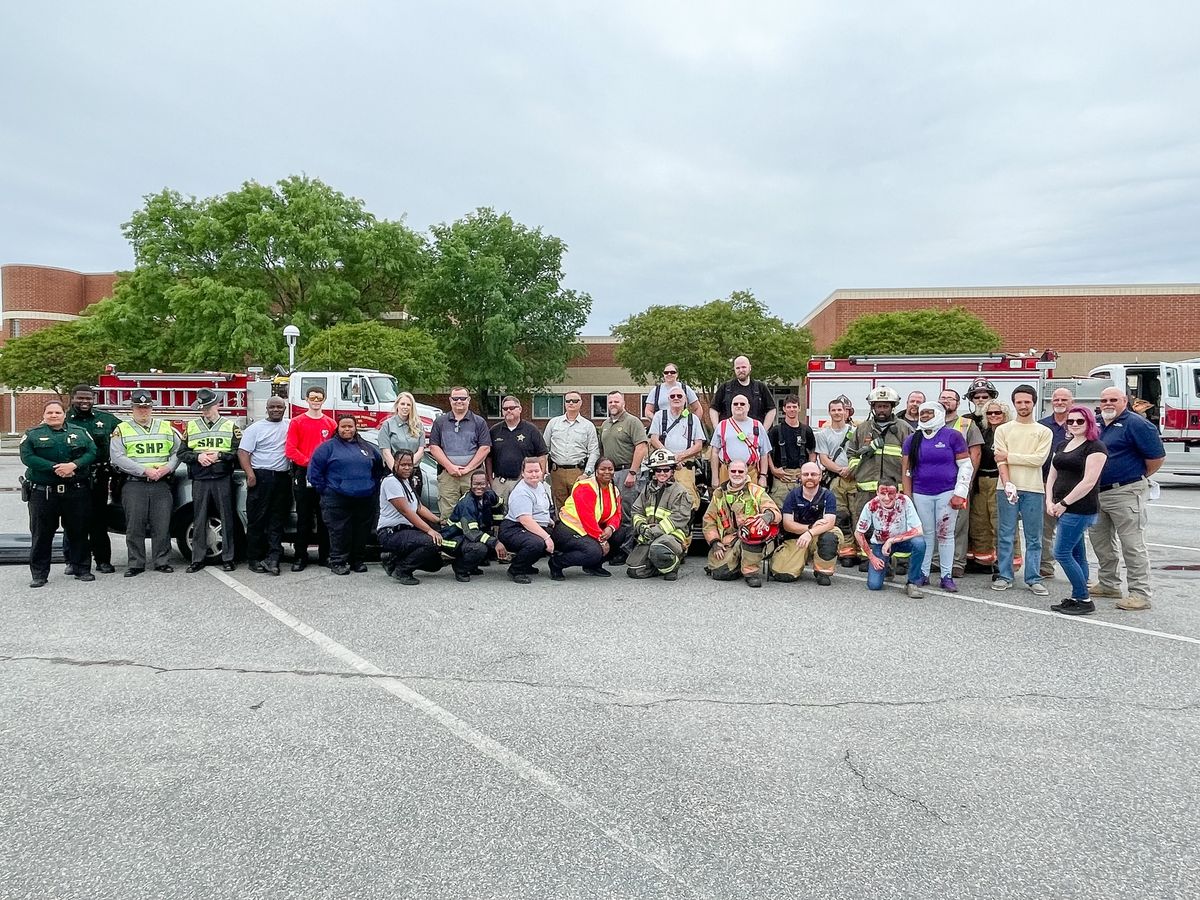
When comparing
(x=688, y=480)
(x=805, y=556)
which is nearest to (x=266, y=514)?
(x=688, y=480)

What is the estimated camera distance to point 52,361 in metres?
38.8

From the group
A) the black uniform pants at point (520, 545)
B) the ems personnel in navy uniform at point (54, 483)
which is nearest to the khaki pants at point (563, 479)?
the black uniform pants at point (520, 545)

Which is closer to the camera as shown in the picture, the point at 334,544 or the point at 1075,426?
the point at 1075,426

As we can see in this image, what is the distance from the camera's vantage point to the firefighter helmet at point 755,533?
796cm

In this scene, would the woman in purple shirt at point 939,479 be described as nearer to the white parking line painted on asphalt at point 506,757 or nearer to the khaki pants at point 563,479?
the khaki pants at point 563,479

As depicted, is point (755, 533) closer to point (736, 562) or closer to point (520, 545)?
point (736, 562)

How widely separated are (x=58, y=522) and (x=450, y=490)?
380cm

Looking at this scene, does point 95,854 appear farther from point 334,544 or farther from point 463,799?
point 334,544

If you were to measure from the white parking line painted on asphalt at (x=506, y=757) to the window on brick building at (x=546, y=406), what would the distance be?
40562 mm

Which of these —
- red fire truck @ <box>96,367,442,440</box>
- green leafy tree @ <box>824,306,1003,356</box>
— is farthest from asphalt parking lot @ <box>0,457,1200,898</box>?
green leafy tree @ <box>824,306,1003,356</box>

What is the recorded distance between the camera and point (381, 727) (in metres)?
4.29

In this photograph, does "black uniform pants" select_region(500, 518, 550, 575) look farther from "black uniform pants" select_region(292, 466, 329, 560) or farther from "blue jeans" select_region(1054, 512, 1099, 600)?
"blue jeans" select_region(1054, 512, 1099, 600)

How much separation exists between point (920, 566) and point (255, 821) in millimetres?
6070

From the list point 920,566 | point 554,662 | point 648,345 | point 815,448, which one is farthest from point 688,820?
point 648,345
